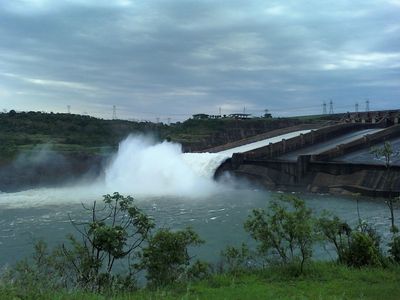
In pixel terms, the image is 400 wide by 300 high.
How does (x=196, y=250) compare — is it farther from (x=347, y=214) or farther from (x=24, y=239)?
(x=347, y=214)

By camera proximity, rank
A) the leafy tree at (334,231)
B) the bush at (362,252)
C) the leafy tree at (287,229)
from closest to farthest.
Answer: the leafy tree at (287,229) → the bush at (362,252) → the leafy tree at (334,231)

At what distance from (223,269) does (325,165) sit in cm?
2308

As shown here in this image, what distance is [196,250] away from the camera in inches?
563

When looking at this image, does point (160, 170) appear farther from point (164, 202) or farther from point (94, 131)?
point (94, 131)

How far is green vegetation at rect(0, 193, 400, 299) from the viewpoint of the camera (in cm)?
746

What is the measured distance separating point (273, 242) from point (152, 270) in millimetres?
2700

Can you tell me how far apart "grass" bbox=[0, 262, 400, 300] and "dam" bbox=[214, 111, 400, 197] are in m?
17.3

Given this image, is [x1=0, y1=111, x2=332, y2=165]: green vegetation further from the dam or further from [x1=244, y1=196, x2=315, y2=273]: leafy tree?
[x1=244, y1=196, x2=315, y2=273]: leafy tree

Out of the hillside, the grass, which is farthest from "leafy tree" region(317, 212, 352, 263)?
the hillside

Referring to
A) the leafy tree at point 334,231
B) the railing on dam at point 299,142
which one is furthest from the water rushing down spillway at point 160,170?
the leafy tree at point 334,231

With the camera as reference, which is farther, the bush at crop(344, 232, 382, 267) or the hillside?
the hillside

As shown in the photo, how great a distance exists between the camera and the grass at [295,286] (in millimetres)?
7207

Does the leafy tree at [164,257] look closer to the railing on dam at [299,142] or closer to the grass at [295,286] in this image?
the grass at [295,286]

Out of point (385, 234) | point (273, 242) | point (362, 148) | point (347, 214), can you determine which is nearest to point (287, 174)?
point (362, 148)
